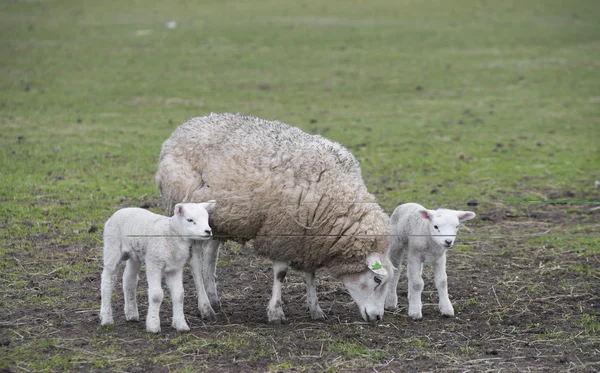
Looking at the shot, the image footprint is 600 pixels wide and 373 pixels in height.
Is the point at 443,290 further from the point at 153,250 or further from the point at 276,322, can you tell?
the point at 153,250

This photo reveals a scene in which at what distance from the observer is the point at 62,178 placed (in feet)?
43.1

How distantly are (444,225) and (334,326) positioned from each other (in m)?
1.47

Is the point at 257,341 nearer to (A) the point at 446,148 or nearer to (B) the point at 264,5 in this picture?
(A) the point at 446,148

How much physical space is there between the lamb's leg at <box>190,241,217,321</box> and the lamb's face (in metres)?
1.46

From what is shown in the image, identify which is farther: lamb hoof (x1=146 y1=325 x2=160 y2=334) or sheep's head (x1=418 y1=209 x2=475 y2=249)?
sheep's head (x1=418 y1=209 x2=475 y2=249)

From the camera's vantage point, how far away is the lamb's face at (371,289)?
7.77m

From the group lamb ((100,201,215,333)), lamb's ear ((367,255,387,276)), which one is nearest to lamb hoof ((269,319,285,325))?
lamb ((100,201,215,333))

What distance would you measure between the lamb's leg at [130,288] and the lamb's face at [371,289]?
7.01 ft

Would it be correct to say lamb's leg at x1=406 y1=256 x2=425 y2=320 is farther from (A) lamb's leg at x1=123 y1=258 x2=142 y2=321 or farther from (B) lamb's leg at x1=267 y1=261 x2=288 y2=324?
(A) lamb's leg at x1=123 y1=258 x2=142 y2=321

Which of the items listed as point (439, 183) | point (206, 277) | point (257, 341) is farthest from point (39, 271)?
point (439, 183)

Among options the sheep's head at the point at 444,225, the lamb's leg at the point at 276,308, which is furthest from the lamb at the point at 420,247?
the lamb's leg at the point at 276,308

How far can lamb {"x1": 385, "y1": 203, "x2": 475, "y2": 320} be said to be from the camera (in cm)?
764

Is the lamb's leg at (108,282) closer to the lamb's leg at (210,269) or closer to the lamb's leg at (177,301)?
the lamb's leg at (177,301)

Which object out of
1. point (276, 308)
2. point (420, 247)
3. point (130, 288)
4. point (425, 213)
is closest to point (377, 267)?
point (420, 247)
